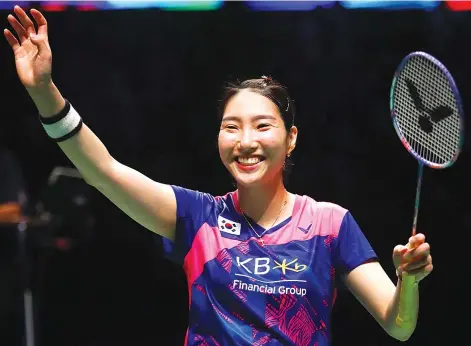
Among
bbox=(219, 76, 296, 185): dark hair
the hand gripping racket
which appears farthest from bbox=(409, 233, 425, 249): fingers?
bbox=(219, 76, 296, 185): dark hair

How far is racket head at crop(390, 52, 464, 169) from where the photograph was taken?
7.87ft

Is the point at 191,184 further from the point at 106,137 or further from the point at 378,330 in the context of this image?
the point at 378,330

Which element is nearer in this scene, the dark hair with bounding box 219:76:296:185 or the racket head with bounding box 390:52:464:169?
the racket head with bounding box 390:52:464:169

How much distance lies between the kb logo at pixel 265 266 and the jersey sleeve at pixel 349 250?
0.38 feet

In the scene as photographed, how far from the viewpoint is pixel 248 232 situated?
2.41 m

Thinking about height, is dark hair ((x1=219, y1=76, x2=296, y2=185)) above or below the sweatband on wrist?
above

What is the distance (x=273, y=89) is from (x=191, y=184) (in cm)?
232

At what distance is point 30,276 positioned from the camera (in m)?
4.86

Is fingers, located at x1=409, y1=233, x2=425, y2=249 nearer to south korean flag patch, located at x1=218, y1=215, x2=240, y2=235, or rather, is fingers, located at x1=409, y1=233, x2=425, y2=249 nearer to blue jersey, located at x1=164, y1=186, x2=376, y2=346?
blue jersey, located at x1=164, y1=186, x2=376, y2=346

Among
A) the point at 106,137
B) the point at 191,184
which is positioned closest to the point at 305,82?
the point at 191,184

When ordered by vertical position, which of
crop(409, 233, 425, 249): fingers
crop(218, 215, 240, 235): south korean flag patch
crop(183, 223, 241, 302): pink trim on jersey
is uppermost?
crop(218, 215, 240, 235): south korean flag patch

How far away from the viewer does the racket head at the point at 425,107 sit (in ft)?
7.87

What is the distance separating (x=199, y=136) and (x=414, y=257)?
9.05 feet

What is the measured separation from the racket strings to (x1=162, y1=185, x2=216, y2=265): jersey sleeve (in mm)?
592
